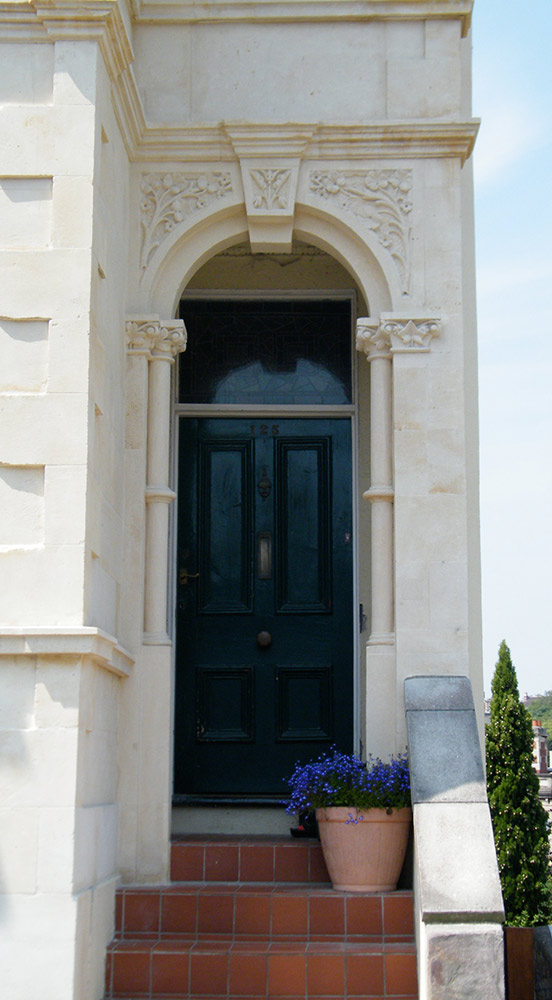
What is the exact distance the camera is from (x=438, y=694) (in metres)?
5.68

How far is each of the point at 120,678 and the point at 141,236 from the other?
2.20 metres

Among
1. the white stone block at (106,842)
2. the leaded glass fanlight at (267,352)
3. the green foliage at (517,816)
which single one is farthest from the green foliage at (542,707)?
the white stone block at (106,842)

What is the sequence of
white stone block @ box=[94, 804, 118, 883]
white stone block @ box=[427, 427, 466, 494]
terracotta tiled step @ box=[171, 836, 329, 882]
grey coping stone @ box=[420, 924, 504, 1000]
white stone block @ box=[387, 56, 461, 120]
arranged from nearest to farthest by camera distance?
grey coping stone @ box=[420, 924, 504, 1000] < white stone block @ box=[94, 804, 118, 883] < terracotta tiled step @ box=[171, 836, 329, 882] < white stone block @ box=[427, 427, 466, 494] < white stone block @ box=[387, 56, 461, 120]

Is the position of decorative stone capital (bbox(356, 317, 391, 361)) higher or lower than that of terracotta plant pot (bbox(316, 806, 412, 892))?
higher

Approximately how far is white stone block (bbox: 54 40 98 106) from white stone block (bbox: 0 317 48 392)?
0.99m

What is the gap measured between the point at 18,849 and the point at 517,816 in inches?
474

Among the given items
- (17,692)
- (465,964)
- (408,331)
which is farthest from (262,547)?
(465,964)

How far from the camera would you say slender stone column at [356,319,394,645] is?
5.99 meters

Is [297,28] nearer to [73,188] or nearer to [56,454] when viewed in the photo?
[73,188]

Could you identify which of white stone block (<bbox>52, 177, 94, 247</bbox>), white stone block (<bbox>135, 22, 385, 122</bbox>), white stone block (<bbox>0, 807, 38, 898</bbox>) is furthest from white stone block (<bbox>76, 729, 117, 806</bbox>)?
white stone block (<bbox>135, 22, 385, 122</bbox>)

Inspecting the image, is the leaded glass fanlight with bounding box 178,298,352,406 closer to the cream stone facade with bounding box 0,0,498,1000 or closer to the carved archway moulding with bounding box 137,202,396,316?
the cream stone facade with bounding box 0,0,498,1000

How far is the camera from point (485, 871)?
4.84 metres

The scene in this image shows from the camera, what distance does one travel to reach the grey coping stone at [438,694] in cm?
560

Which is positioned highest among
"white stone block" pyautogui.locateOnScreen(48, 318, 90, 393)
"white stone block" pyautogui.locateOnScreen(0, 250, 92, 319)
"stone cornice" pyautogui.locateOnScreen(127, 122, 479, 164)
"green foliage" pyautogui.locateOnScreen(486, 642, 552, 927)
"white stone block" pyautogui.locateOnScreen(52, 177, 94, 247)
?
"stone cornice" pyautogui.locateOnScreen(127, 122, 479, 164)
